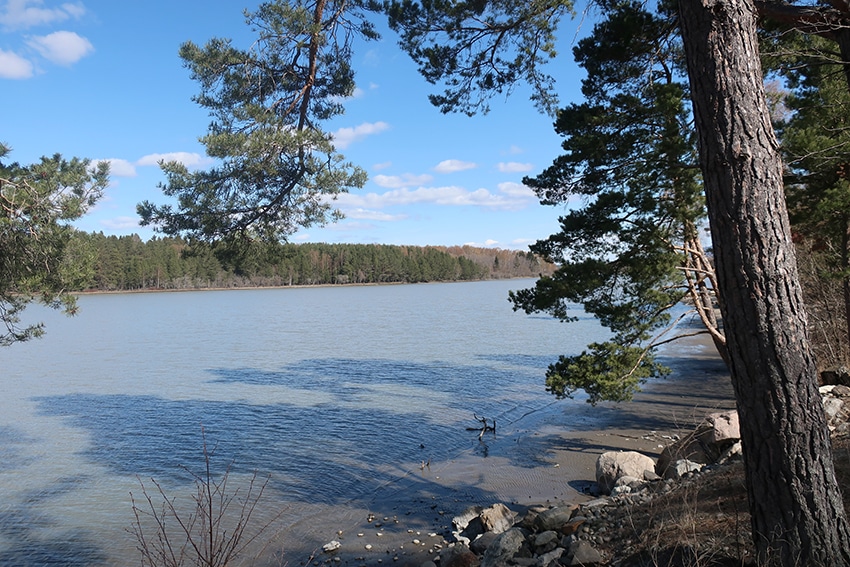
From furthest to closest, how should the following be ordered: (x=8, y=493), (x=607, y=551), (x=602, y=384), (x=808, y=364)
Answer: (x=8, y=493) < (x=602, y=384) < (x=607, y=551) < (x=808, y=364)

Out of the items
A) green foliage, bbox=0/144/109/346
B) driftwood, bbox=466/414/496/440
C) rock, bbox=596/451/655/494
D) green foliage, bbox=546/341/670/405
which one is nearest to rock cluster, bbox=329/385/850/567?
rock, bbox=596/451/655/494

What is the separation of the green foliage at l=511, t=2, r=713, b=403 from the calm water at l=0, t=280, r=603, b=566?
4.97 meters

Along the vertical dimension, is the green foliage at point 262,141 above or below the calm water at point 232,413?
above

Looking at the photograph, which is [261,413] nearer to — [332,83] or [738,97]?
[332,83]

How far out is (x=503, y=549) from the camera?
619 cm

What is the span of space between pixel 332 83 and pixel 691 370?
784 inches

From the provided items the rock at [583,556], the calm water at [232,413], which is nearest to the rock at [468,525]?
the rock at [583,556]

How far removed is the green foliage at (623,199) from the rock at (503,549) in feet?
10.3

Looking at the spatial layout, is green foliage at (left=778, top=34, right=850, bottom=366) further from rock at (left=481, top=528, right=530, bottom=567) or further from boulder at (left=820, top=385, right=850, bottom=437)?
rock at (left=481, top=528, right=530, bottom=567)

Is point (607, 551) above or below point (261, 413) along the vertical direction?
above

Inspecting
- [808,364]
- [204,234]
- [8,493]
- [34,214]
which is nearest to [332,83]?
[204,234]

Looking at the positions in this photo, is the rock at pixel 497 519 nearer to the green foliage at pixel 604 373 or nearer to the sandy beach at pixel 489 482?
the sandy beach at pixel 489 482

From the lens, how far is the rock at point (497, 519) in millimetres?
7938

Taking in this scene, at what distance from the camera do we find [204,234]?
7.27 m
